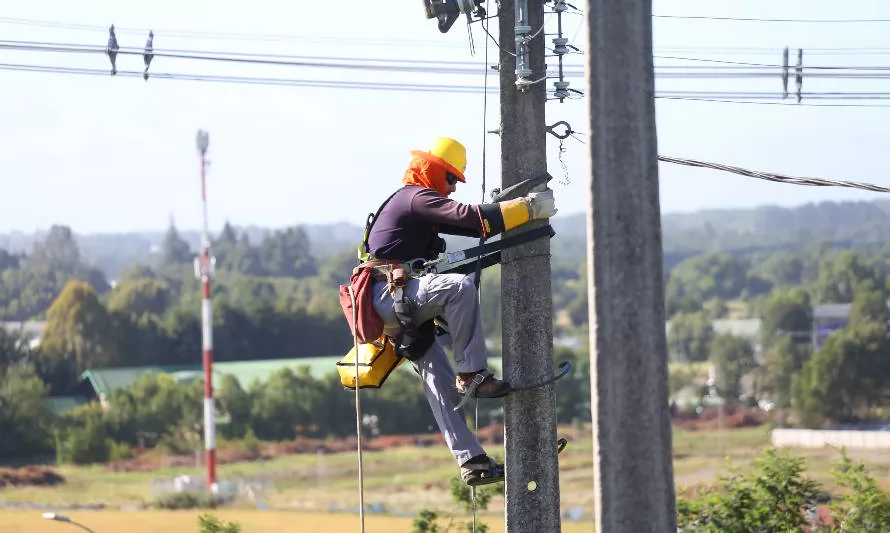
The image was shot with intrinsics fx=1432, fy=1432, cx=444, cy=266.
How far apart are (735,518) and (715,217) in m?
142

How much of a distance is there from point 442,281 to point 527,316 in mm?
461

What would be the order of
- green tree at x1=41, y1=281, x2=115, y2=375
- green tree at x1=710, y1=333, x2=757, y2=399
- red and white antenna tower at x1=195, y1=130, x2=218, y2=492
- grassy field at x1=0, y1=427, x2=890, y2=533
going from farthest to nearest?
green tree at x1=710, y1=333, x2=757, y2=399 < green tree at x1=41, y1=281, x2=115, y2=375 < grassy field at x1=0, y1=427, x2=890, y2=533 < red and white antenna tower at x1=195, y1=130, x2=218, y2=492

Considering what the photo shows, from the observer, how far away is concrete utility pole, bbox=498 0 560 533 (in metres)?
6.57

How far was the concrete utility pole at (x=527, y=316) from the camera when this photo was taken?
6.57 m

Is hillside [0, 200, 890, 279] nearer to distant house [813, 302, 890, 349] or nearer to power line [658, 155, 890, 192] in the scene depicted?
distant house [813, 302, 890, 349]

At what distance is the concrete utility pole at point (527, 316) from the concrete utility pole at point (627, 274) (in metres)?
2.11

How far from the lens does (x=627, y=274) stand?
443cm

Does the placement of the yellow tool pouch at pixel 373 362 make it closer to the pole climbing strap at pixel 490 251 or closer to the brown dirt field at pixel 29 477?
the pole climbing strap at pixel 490 251

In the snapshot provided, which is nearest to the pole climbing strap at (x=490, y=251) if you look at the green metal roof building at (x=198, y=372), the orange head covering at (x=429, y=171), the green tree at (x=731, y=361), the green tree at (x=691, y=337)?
the orange head covering at (x=429, y=171)

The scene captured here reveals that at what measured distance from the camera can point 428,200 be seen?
690 centimetres

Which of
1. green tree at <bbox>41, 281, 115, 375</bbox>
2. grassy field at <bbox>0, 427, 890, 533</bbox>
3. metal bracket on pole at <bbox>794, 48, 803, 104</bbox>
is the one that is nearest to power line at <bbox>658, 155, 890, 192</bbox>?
metal bracket on pole at <bbox>794, 48, 803, 104</bbox>

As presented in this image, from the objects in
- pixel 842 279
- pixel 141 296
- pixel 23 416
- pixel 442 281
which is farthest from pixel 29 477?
pixel 442 281

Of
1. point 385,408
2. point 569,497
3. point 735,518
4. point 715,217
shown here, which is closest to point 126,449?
point 385,408

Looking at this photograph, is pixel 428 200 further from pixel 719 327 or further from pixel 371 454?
pixel 719 327
